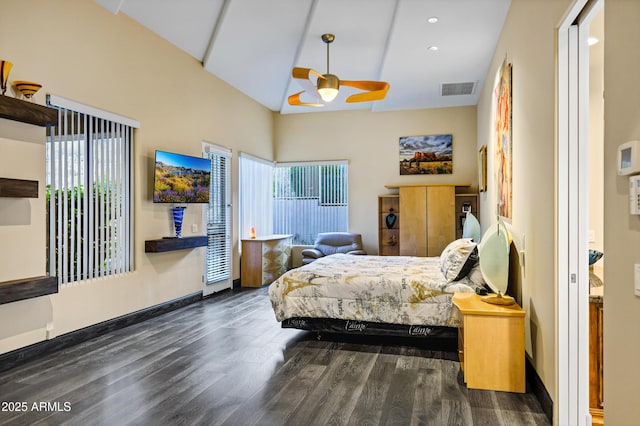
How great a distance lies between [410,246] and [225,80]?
413 centimetres

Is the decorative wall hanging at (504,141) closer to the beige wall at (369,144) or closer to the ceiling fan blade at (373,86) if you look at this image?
the ceiling fan blade at (373,86)

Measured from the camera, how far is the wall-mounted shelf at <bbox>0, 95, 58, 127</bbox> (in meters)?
3.29

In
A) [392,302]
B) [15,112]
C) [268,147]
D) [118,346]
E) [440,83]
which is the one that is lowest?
[118,346]

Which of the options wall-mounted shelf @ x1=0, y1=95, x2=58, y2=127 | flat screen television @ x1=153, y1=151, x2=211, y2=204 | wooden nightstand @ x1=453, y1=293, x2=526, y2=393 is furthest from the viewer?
flat screen television @ x1=153, y1=151, x2=211, y2=204

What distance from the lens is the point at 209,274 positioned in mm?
6516

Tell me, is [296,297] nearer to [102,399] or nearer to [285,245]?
[102,399]

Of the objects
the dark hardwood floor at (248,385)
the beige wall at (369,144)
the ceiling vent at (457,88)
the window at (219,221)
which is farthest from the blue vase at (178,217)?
the ceiling vent at (457,88)

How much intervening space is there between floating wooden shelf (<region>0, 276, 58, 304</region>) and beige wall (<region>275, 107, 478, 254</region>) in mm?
5693

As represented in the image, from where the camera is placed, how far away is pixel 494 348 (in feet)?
10.0

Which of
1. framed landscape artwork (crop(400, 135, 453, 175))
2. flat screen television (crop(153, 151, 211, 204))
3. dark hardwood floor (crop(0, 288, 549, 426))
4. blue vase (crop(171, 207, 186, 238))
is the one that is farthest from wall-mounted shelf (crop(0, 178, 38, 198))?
framed landscape artwork (crop(400, 135, 453, 175))

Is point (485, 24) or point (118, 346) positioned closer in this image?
point (118, 346)

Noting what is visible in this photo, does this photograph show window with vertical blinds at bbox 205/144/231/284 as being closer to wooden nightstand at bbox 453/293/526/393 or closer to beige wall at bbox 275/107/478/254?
beige wall at bbox 275/107/478/254

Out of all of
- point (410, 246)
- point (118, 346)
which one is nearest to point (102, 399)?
point (118, 346)

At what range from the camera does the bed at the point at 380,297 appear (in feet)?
12.8
